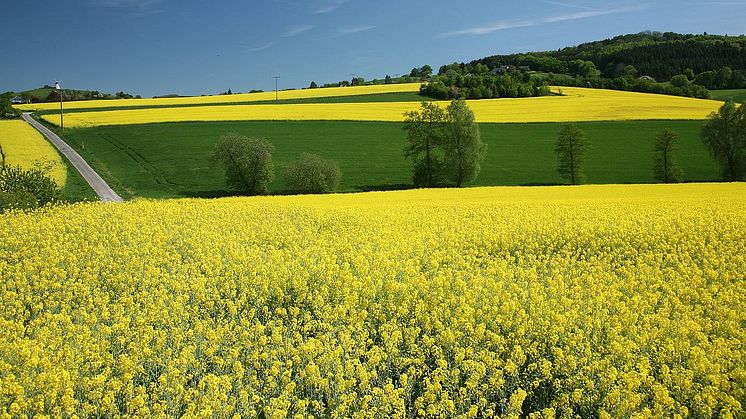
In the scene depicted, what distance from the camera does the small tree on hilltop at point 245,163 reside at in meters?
41.2

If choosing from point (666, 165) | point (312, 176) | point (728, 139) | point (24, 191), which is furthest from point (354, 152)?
point (24, 191)

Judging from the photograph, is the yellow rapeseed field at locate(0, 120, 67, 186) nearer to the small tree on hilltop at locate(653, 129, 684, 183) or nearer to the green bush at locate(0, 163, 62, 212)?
the green bush at locate(0, 163, 62, 212)

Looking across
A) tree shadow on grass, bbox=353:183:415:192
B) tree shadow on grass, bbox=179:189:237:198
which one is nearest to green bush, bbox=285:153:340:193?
tree shadow on grass, bbox=353:183:415:192

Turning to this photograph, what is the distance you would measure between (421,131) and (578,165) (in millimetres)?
14404

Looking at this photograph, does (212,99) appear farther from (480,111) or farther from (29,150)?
(29,150)

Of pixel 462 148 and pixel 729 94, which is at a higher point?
pixel 729 94

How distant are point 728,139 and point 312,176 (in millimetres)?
38071

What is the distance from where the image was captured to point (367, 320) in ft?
29.1

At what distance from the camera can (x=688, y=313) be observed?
27.6ft

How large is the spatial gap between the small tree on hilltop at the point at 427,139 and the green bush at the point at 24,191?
2886cm

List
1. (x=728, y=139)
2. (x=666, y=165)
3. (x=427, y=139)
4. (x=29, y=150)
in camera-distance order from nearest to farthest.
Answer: (x=666, y=165)
(x=427, y=139)
(x=728, y=139)
(x=29, y=150)

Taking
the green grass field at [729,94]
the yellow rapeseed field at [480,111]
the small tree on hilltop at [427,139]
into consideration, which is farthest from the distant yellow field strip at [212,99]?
the small tree on hilltop at [427,139]

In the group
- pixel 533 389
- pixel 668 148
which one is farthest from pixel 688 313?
pixel 668 148

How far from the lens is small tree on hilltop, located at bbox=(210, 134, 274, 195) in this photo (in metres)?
41.2
